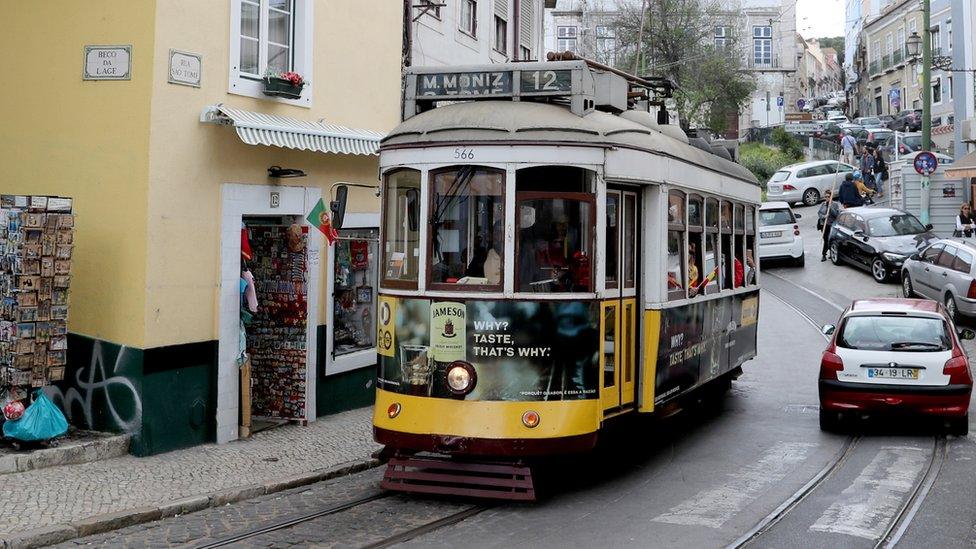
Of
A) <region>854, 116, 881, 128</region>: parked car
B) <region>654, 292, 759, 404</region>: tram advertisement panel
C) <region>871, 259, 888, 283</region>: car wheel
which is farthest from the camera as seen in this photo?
<region>854, 116, 881, 128</region>: parked car

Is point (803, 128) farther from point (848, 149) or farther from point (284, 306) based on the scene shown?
point (284, 306)

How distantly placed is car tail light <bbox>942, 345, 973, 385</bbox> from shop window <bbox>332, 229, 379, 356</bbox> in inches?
278

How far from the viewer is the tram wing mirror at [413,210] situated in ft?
29.0

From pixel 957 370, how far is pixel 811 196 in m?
28.4

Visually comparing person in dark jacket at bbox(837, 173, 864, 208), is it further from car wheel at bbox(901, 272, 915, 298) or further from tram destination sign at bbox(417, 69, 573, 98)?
tram destination sign at bbox(417, 69, 573, 98)

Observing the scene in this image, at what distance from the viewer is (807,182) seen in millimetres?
38656

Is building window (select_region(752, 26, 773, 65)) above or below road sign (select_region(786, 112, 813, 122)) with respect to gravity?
above

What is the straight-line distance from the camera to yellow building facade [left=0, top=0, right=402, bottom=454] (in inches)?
413

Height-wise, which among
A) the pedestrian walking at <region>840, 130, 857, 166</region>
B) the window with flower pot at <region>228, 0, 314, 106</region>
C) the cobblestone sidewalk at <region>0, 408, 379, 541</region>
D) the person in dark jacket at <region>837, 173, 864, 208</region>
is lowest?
the cobblestone sidewalk at <region>0, 408, 379, 541</region>

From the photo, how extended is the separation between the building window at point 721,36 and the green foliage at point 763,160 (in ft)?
19.3

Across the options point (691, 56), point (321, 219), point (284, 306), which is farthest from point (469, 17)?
point (691, 56)

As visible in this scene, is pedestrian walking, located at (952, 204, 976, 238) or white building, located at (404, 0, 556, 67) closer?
white building, located at (404, 0, 556, 67)

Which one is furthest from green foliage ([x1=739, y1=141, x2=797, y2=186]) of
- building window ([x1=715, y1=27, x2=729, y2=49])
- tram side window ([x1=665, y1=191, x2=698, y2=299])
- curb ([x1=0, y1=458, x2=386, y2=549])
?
curb ([x1=0, y1=458, x2=386, y2=549])

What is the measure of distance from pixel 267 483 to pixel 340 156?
16.6ft
